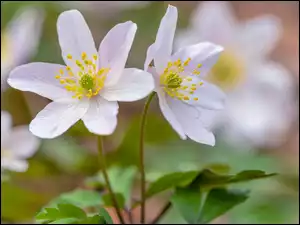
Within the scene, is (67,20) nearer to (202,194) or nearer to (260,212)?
(202,194)

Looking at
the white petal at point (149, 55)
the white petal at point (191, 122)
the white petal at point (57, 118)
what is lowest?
the white petal at point (191, 122)

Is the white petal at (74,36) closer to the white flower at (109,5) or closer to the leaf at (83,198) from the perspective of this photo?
the leaf at (83,198)

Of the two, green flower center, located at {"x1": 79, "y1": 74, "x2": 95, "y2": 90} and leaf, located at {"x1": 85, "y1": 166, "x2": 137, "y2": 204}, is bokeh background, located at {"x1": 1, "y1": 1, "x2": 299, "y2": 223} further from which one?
green flower center, located at {"x1": 79, "y1": 74, "x2": 95, "y2": 90}

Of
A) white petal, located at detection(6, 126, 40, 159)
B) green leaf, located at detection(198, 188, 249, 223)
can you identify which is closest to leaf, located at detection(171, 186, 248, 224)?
green leaf, located at detection(198, 188, 249, 223)

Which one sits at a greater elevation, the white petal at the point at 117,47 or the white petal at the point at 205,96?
the white petal at the point at 117,47

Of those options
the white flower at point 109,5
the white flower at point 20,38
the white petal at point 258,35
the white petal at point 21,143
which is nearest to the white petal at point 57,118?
the white petal at point 21,143

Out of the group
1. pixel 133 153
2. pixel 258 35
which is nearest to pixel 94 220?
pixel 133 153
